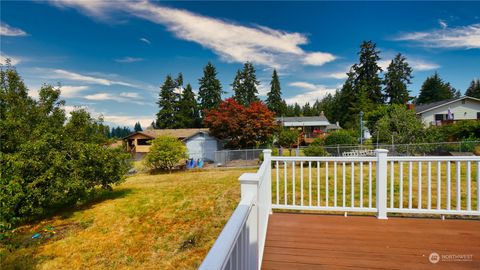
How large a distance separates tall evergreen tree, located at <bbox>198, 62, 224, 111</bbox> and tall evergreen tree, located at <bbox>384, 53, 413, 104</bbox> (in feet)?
85.5

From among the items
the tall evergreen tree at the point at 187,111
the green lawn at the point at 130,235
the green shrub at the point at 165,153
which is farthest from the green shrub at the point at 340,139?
the tall evergreen tree at the point at 187,111

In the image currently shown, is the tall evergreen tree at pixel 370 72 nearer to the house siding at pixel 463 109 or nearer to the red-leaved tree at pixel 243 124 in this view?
the house siding at pixel 463 109

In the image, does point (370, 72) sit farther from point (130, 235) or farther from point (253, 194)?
point (253, 194)

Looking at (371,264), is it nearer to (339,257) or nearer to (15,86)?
(339,257)

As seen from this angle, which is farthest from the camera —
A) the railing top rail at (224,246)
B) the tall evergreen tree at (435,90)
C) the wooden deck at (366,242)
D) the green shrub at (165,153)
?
the tall evergreen tree at (435,90)

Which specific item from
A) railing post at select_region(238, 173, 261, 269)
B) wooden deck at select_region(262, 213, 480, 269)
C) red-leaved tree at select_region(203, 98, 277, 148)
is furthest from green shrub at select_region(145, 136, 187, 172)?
railing post at select_region(238, 173, 261, 269)

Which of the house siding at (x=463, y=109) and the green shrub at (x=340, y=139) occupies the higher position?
the house siding at (x=463, y=109)

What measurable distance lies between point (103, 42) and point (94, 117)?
8156 millimetres

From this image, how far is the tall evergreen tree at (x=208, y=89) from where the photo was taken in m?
36.5

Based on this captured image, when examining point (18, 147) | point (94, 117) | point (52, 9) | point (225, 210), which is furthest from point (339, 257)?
point (52, 9)

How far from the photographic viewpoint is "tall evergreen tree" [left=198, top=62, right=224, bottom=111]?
36531mm

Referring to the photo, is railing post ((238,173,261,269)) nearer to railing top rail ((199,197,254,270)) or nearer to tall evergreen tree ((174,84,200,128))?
railing top rail ((199,197,254,270))

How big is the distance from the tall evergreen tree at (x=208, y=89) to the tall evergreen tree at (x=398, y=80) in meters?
26.1

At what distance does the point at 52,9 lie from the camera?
9320 mm
